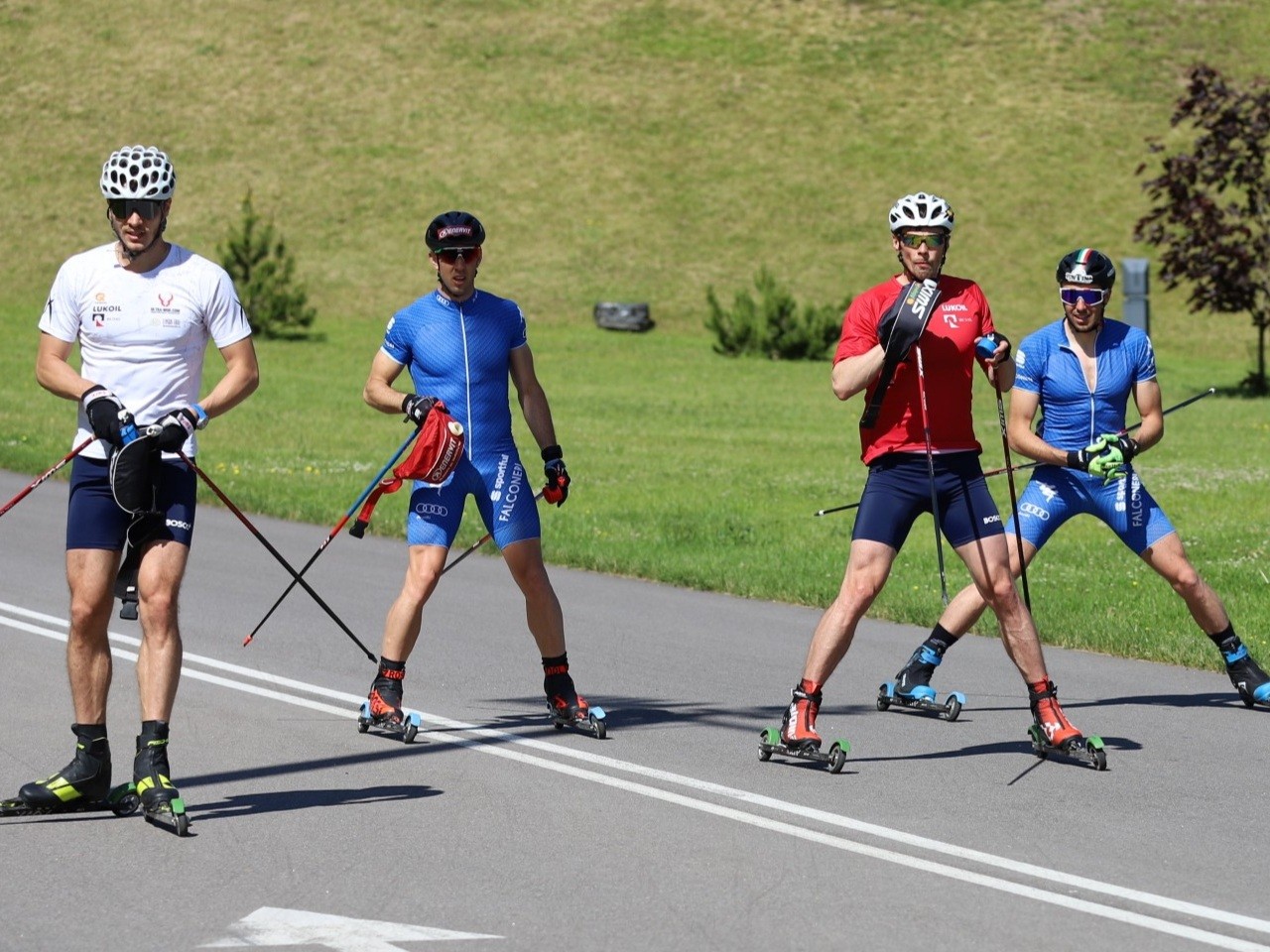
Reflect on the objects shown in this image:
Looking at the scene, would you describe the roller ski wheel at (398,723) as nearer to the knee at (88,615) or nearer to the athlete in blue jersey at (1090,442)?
the knee at (88,615)

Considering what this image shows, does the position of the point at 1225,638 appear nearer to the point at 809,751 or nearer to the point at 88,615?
the point at 809,751

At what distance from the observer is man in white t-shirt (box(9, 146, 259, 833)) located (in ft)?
22.4

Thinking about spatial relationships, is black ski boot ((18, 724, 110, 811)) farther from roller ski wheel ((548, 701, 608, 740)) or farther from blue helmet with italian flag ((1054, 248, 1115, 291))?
blue helmet with italian flag ((1054, 248, 1115, 291))

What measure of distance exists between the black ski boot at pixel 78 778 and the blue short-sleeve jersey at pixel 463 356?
2.11m

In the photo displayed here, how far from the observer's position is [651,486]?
806 inches

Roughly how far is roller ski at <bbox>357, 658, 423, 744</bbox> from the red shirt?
A: 222 cm

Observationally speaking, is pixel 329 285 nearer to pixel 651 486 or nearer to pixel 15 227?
pixel 15 227

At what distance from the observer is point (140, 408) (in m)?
6.88

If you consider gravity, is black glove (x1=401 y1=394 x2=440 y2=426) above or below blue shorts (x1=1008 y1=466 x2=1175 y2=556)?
above

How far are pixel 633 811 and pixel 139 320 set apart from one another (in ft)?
7.92

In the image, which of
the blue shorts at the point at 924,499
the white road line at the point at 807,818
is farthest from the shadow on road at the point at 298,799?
the blue shorts at the point at 924,499

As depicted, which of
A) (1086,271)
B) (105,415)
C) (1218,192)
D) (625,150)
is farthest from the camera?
(625,150)

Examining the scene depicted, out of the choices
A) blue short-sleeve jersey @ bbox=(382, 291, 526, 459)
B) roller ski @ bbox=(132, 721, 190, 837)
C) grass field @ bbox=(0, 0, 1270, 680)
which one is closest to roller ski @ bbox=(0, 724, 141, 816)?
roller ski @ bbox=(132, 721, 190, 837)

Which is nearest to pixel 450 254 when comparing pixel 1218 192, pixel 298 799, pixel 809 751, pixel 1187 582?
pixel 298 799
